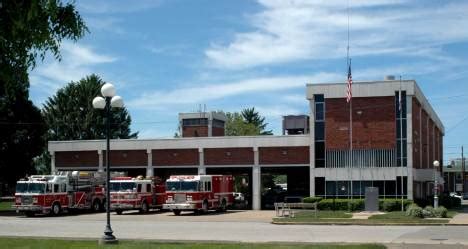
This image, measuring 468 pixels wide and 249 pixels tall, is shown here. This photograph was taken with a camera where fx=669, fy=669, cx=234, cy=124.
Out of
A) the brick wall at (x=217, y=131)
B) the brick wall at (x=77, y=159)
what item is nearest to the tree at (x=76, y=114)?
the brick wall at (x=217, y=131)

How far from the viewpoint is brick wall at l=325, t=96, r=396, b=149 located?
156 ft

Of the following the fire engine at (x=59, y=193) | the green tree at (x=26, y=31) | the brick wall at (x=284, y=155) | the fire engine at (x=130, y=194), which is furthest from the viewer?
the brick wall at (x=284, y=155)

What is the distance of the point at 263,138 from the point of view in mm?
51625

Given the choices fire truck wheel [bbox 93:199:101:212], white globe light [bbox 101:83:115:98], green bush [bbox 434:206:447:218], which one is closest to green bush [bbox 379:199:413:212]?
green bush [bbox 434:206:447:218]

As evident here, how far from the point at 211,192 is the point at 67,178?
10.0 metres

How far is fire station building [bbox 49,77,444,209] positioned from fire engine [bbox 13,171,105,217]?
21.8 ft

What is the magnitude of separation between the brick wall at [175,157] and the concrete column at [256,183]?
16.0ft

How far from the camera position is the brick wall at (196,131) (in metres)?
70.6

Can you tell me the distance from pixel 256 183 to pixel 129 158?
11.2 meters

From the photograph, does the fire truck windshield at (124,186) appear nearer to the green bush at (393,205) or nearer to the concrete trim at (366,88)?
the concrete trim at (366,88)

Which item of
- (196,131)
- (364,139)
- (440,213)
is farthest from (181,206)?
(196,131)

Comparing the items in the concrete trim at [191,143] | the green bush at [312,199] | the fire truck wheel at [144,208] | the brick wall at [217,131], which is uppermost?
the brick wall at [217,131]

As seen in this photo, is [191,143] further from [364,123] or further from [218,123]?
[218,123]

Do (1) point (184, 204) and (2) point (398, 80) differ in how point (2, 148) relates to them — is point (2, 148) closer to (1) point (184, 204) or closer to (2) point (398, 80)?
(1) point (184, 204)
